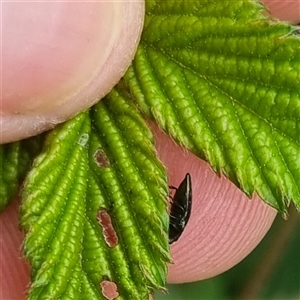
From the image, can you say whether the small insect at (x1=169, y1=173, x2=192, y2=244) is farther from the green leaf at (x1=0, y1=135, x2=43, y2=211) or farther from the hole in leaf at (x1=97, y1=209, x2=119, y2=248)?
the green leaf at (x1=0, y1=135, x2=43, y2=211)

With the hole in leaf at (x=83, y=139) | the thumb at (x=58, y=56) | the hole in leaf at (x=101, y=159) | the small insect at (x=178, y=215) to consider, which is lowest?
the small insect at (x=178, y=215)

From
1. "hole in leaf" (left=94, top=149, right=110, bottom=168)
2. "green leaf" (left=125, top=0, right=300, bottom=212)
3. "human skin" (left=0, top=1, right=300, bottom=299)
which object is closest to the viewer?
"green leaf" (left=125, top=0, right=300, bottom=212)

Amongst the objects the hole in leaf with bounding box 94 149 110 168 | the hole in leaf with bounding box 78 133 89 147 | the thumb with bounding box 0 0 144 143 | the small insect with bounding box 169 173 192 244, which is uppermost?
the thumb with bounding box 0 0 144 143

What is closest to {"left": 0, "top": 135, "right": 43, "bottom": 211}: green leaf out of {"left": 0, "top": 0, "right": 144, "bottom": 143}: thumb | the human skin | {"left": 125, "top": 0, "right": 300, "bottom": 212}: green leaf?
{"left": 0, "top": 0, "right": 144, "bottom": 143}: thumb

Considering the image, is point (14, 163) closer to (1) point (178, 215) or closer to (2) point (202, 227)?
(1) point (178, 215)

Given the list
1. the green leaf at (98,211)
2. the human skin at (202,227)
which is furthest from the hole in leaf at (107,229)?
the human skin at (202,227)

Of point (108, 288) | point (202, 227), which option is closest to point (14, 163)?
point (108, 288)

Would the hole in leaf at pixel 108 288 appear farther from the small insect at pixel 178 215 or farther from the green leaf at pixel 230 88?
the green leaf at pixel 230 88
